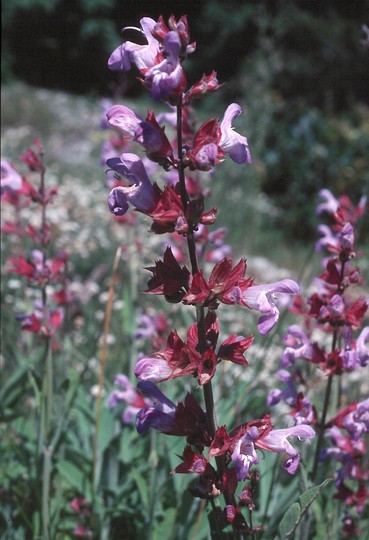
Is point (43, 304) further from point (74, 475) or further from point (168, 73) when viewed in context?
point (168, 73)

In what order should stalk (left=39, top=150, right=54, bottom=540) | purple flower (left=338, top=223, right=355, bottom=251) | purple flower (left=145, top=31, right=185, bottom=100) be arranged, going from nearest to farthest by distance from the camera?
1. purple flower (left=145, top=31, right=185, bottom=100)
2. purple flower (left=338, top=223, right=355, bottom=251)
3. stalk (left=39, top=150, right=54, bottom=540)

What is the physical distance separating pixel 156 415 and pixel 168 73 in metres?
0.64

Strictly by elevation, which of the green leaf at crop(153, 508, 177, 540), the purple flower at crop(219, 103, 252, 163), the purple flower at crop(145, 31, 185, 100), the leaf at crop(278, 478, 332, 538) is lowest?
the green leaf at crop(153, 508, 177, 540)

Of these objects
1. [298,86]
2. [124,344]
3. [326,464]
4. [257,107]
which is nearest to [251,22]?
[298,86]

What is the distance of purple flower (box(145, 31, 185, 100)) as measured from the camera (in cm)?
111

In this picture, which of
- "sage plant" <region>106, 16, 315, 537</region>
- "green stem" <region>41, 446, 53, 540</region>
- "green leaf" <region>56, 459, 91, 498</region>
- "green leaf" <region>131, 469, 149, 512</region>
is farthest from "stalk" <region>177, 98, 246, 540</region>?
"green leaf" <region>56, 459, 91, 498</region>

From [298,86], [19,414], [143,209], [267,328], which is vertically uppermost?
[298,86]

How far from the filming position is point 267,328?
121 cm

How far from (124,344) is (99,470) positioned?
3.94 feet

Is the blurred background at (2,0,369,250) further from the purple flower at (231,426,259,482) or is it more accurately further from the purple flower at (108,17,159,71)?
the purple flower at (231,426,259,482)

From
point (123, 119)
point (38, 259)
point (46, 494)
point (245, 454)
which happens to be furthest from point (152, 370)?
point (38, 259)

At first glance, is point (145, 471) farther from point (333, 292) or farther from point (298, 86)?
point (298, 86)

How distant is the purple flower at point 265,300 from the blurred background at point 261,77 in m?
1.14

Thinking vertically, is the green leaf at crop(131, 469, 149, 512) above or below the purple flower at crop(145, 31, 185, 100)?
below
